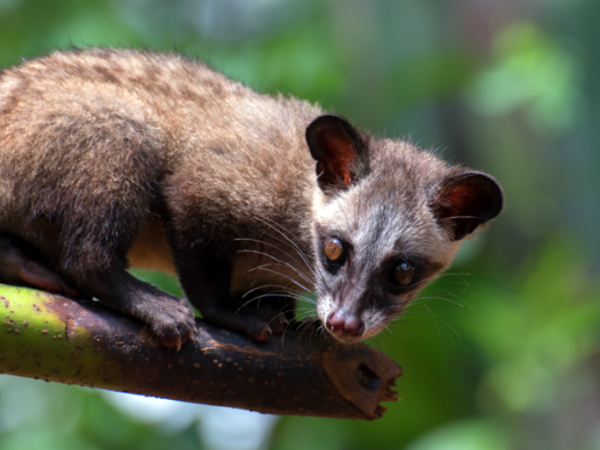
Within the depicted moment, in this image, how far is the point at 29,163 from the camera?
10.1 ft

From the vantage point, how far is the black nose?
2.95m

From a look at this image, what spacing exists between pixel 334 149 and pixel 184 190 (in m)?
0.85

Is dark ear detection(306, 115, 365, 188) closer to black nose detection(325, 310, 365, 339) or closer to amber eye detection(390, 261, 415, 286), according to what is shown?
amber eye detection(390, 261, 415, 286)

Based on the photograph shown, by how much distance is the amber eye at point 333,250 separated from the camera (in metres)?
3.29

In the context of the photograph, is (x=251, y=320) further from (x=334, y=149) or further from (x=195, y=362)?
(x=334, y=149)

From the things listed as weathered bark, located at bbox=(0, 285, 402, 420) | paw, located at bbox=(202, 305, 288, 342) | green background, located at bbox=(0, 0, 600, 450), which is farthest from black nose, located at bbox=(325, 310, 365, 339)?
green background, located at bbox=(0, 0, 600, 450)

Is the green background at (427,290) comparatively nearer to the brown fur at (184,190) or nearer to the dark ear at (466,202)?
the brown fur at (184,190)

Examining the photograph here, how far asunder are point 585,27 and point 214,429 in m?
6.40

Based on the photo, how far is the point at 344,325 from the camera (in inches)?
116

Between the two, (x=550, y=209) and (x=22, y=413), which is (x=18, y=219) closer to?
(x=22, y=413)

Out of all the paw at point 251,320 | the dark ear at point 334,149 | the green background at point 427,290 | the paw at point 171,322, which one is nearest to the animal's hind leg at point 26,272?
the paw at point 171,322

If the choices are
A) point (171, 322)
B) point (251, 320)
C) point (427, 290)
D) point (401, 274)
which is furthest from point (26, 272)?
point (427, 290)

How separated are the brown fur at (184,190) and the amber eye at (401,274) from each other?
0.31 feet

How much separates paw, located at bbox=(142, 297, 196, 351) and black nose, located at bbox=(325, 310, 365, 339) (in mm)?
656
